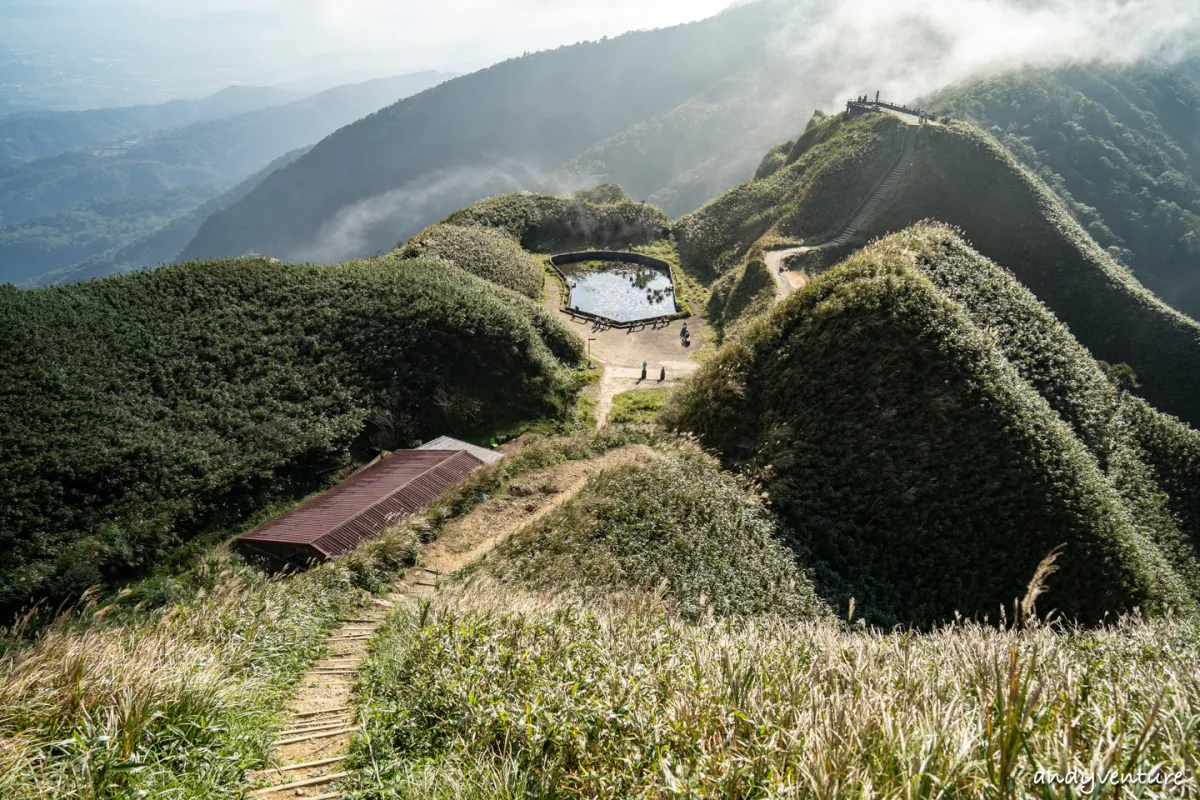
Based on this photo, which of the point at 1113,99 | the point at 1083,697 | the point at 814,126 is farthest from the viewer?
the point at 1113,99

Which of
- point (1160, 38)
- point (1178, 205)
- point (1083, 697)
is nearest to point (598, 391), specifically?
point (1083, 697)

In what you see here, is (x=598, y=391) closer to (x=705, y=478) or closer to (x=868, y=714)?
(x=705, y=478)

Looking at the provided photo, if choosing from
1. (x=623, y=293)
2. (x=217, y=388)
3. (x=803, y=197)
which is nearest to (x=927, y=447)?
(x=217, y=388)

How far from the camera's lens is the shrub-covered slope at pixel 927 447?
13758mm

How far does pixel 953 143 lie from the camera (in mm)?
40062

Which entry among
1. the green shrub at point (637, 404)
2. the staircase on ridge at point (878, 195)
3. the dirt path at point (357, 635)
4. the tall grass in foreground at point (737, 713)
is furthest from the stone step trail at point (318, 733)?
the staircase on ridge at point (878, 195)

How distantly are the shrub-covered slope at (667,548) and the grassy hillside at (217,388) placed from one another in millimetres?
11112

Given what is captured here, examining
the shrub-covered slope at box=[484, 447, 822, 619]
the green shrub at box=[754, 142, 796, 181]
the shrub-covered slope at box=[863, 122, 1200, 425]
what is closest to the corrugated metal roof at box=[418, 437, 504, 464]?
the shrub-covered slope at box=[484, 447, 822, 619]

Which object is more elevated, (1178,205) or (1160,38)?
(1160,38)

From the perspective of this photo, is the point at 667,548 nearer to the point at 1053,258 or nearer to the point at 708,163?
the point at 1053,258

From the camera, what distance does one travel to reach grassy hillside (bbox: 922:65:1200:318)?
255 feet

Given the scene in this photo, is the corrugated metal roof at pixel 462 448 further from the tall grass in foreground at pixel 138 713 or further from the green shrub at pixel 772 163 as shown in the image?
the green shrub at pixel 772 163

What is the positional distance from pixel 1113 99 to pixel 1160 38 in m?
62.8

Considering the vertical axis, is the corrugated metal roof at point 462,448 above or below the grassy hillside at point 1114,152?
below
